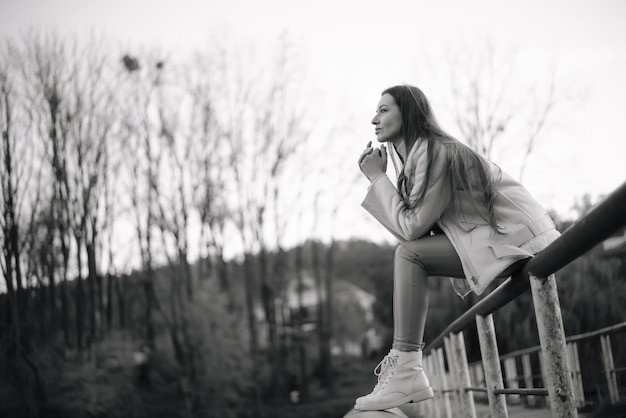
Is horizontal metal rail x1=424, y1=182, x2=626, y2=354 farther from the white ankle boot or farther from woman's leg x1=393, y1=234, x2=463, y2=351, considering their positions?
the white ankle boot

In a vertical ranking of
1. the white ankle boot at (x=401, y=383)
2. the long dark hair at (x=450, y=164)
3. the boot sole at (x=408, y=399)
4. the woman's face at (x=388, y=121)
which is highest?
the woman's face at (x=388, y=121)

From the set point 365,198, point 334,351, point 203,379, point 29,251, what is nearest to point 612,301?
point 365,198

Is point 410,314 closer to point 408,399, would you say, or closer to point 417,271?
point 417,271

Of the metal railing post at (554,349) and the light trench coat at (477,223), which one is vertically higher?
the light trench coat at (477,223)

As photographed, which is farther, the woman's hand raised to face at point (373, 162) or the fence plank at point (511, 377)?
the fence plank at point (511, 377)

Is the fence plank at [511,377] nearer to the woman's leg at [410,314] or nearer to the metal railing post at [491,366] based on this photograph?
the metal railing post at [491,366]

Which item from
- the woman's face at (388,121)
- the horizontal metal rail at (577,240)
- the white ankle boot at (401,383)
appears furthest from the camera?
the woman's face at (388,121)

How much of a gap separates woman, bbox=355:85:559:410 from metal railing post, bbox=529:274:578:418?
19 cm

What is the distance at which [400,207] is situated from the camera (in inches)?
72.7

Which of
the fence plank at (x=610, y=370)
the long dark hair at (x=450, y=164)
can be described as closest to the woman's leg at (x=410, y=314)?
the long dark hair at (x=450, y=164)

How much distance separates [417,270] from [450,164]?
29 centimetres

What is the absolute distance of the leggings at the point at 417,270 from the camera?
5.85 feet

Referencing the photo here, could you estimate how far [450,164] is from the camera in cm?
178

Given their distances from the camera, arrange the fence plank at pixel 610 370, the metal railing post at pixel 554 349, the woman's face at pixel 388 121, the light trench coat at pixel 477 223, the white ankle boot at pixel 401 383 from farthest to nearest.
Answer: the fence plank at pixel 610 370, the woman's face at pixel 388 121, the white ankle boot at pixel 401 383, the light trench coat at pixel 477 223, the metal railing post at pixel 554 349
